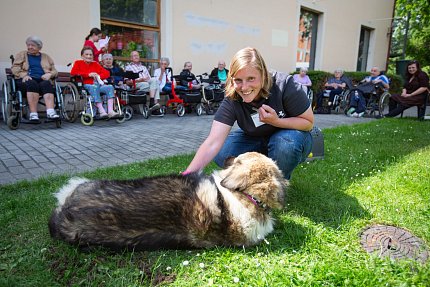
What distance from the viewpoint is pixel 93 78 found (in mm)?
7102

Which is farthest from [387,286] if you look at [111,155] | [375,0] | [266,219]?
[375,0]

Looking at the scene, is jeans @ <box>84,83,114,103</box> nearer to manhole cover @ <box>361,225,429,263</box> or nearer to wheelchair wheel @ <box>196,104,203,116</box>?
wheelchair wheel @ <box>196,104,203,116</box>


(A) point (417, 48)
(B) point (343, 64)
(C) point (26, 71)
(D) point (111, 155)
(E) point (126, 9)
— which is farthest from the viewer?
(A) point (417, 48)

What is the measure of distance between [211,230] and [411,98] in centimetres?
911

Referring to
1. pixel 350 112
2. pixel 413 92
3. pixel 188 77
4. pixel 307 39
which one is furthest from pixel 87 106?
pixel 307 39

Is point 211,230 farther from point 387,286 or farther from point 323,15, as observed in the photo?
point 323,15

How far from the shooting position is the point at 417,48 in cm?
2675

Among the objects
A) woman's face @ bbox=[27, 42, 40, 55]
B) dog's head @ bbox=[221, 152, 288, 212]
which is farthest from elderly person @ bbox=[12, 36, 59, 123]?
dog's head @ bbox=[221, 152, 288, 212]

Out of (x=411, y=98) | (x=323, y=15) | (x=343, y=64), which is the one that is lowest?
(x=411, y=98)

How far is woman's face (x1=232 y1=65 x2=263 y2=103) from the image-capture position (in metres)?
2.56

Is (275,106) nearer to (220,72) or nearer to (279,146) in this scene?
(279,146)

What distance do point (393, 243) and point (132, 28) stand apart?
9494 millimetres

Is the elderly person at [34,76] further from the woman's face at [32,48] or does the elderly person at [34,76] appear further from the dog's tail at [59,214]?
the dog's tail at [59,214]

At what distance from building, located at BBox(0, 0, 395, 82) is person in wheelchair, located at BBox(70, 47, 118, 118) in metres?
1.34
